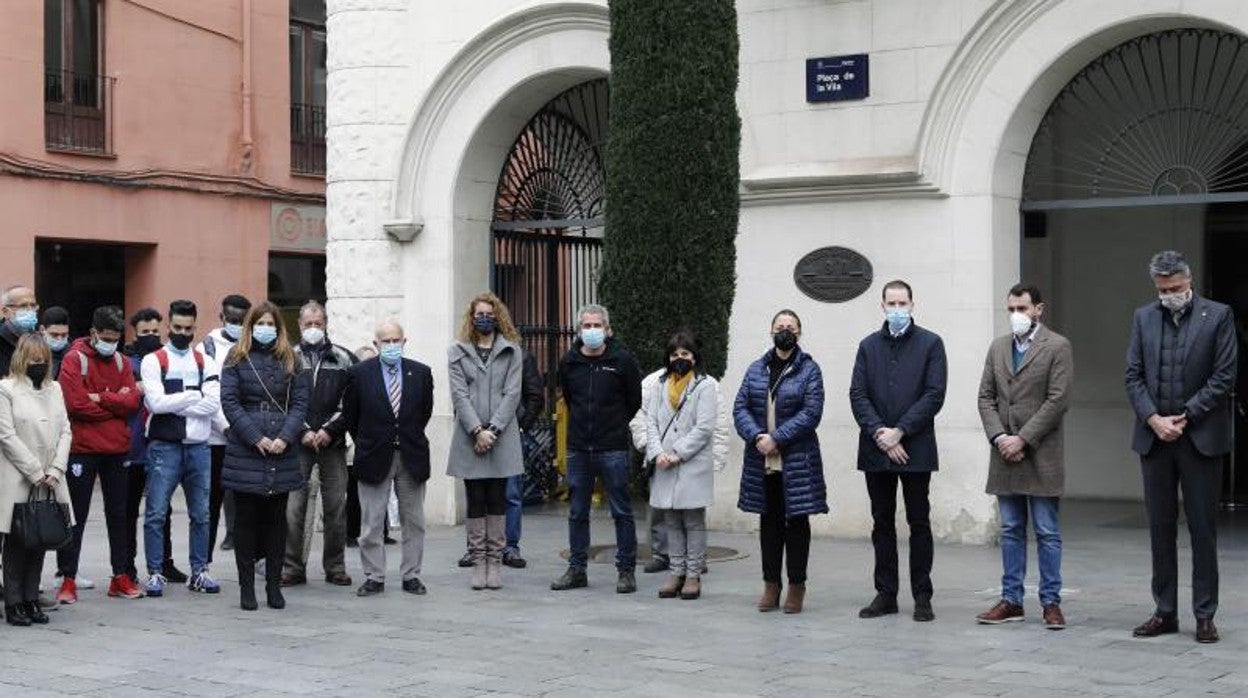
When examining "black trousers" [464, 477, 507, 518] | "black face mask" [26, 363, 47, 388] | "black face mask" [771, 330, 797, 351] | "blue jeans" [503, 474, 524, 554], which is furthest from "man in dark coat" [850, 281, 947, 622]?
"black face mask" [26, 363, 47, 388]

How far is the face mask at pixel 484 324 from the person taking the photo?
1173 centimetres

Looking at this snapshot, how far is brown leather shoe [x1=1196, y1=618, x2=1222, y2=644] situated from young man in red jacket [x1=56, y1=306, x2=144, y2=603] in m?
6.21

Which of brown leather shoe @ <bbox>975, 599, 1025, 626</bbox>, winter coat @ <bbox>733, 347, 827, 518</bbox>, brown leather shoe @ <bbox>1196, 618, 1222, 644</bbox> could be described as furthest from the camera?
winter coat @ <bbox>733, 347, 827, 518</bbox>

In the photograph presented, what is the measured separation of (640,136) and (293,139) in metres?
13.5

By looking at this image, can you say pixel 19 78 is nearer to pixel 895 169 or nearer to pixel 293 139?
pixel 293 139

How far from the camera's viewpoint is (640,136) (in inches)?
508

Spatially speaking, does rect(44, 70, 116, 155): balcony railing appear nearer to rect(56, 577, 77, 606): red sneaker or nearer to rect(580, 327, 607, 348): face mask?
rect(56, 577, 77, 606): red sneaker

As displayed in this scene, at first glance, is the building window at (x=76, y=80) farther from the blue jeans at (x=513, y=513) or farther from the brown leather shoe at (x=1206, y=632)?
the brown leather shoe at (x=1206, y=632)

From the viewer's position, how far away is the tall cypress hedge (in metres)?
12.7

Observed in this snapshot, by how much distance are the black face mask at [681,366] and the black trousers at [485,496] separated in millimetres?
1299

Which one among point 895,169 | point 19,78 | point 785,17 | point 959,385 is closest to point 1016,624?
point 959,385

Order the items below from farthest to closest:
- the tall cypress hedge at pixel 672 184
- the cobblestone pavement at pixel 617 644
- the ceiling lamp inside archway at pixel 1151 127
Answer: the ceiling lamp inside archway at pixel 1151 127
the tall cypress hedge at pixel 672 184
the cobblestone pavement at pixel 617 644

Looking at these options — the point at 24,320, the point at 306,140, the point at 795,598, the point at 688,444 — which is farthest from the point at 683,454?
the point at 306,140

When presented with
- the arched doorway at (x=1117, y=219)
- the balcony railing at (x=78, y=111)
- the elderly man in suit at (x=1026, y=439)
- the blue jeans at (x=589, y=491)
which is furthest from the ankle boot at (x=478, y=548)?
the balcony railing at (x=78, y=111)
